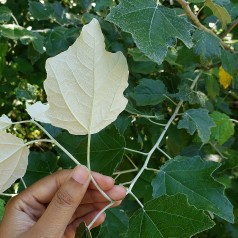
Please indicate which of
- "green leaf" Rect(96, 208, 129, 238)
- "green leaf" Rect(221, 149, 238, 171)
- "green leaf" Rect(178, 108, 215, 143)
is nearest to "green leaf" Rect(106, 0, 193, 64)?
"green leaf" Rect(178, 108, 215, 143)

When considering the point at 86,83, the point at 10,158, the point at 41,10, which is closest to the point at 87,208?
the point at 10,158

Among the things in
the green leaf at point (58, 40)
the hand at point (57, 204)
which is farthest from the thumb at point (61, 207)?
the green leaf at point (58, 40)

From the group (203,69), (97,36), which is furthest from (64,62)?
(203,69)

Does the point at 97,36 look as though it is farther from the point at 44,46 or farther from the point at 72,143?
the point at 44,46

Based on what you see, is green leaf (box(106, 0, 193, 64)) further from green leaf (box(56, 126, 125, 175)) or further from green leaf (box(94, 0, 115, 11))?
green leaf (box(94, 0, 115, 11))

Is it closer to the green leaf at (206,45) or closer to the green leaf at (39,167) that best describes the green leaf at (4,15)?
the green leaf at (39,167)
